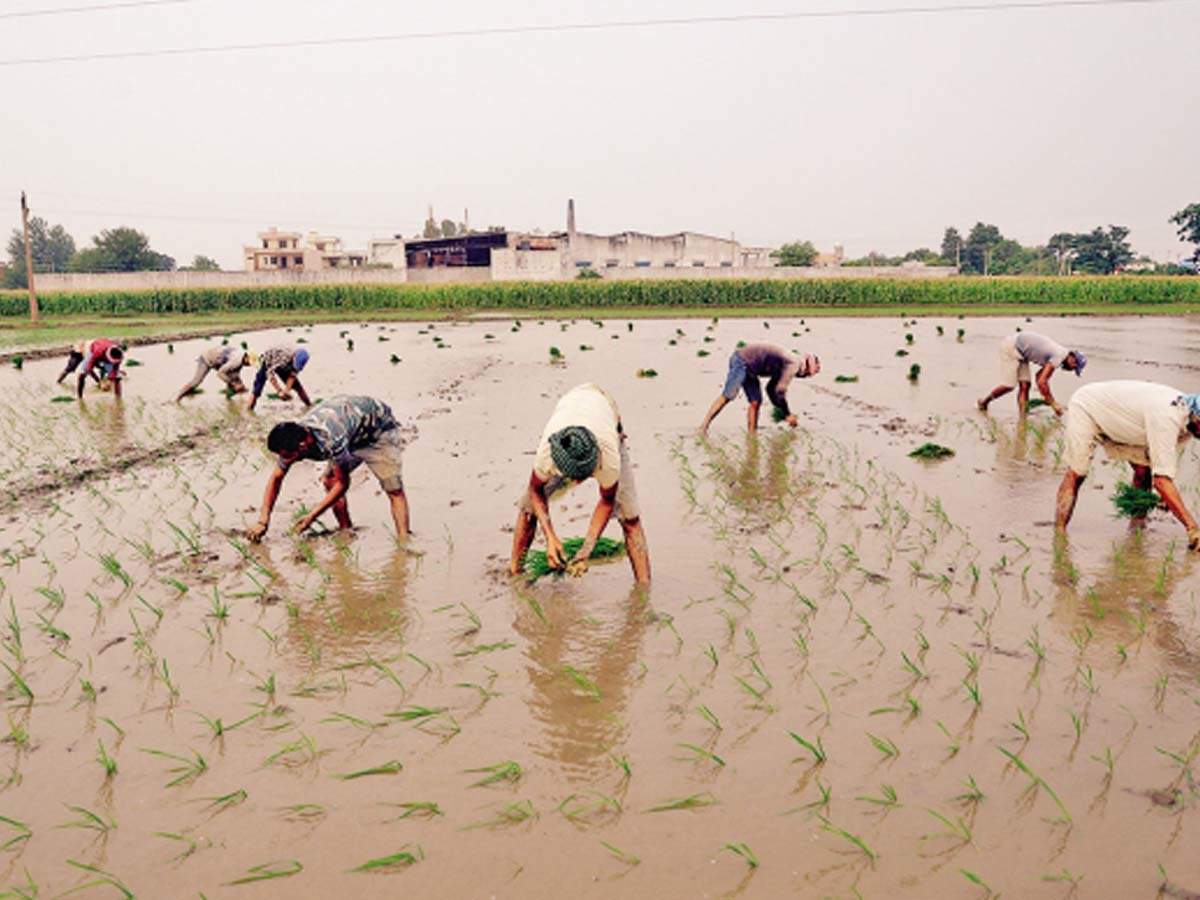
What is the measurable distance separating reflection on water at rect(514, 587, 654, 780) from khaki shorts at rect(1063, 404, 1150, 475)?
3471mm

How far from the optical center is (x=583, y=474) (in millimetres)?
4574

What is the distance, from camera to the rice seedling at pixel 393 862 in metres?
2.82

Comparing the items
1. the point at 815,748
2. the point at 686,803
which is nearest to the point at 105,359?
the point at 686,803

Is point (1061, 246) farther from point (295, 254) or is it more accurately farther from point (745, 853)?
point (745, 853)

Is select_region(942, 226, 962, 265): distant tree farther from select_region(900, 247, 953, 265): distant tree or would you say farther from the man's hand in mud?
the man's hand in mud

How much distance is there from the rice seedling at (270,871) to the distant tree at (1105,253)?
8819cm

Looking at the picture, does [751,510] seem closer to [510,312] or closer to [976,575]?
[976,575]

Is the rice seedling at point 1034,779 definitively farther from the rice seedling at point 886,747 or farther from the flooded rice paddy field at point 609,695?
the rice seedling at point 886,747

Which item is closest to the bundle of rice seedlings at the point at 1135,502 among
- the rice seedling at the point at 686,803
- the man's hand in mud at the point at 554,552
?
the man's hand in mud at the point at 554,552

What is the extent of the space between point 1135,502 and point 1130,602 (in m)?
1.80

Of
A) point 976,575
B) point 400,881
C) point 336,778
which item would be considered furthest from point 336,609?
point 976,575

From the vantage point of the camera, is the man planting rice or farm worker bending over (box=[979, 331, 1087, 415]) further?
the man planting rice

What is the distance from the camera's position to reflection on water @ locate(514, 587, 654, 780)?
3.57 m

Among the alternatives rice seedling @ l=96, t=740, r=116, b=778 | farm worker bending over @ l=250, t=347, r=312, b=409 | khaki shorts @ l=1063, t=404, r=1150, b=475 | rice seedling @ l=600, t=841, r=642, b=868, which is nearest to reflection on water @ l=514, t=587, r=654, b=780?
rice seedling @ l=600, t=841, r=642, b=868
